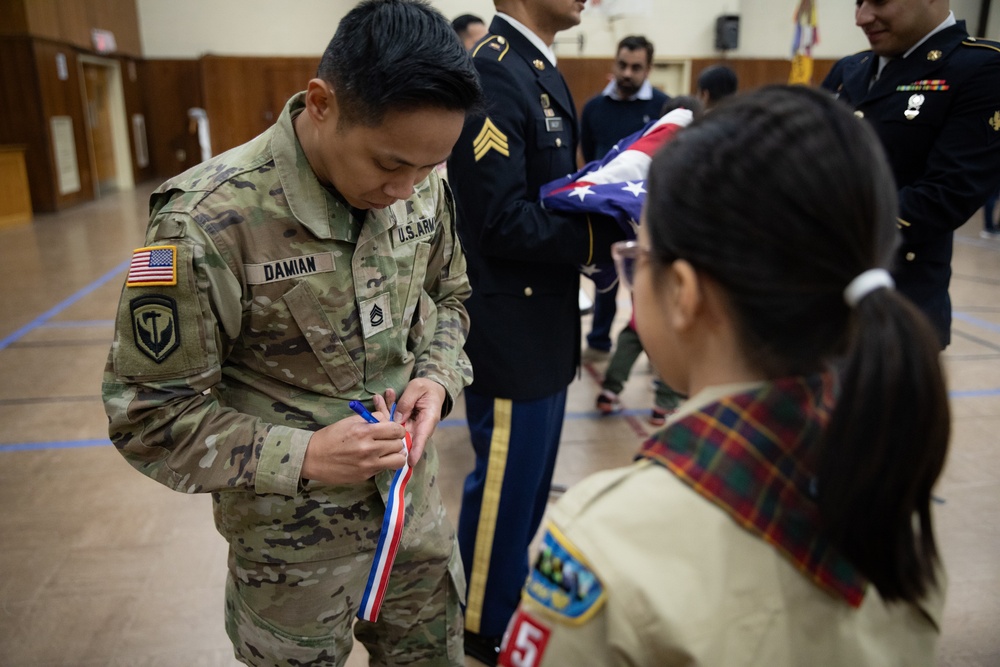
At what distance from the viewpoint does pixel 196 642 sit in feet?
6.81

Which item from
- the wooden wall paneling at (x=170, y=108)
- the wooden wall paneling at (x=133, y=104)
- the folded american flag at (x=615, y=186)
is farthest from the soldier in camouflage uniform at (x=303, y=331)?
the wooden wall paneling at (x=133, y=104)

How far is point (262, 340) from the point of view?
115 centimetres

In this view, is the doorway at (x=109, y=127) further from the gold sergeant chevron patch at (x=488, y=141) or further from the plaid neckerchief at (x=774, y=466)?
the plaid neckerchief at (x=774, y=466)

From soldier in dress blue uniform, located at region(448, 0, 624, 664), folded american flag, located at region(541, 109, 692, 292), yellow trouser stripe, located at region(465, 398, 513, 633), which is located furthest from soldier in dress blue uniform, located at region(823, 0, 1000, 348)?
yellow trouser stripe, located at region(465, 398, 513, 633)

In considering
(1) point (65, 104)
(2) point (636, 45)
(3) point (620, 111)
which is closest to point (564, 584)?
(3) point (620, 111)

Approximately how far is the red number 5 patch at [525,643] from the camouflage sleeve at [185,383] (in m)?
0.53

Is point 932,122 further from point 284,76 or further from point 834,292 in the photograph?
point 284,76

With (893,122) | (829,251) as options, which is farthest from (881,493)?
(893,122)

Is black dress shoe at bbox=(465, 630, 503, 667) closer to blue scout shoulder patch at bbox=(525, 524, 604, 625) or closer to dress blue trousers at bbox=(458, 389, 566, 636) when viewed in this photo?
dress blue trousers at bbox=(458, 389, 566, 636)

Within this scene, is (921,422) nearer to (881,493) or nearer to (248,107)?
(881,493)

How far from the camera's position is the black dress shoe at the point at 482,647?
1.98m

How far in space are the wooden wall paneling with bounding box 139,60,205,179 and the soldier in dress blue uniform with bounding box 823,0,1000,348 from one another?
13.9 m

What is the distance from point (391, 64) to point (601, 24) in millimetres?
12662

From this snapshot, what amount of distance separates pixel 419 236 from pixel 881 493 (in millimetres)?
933
